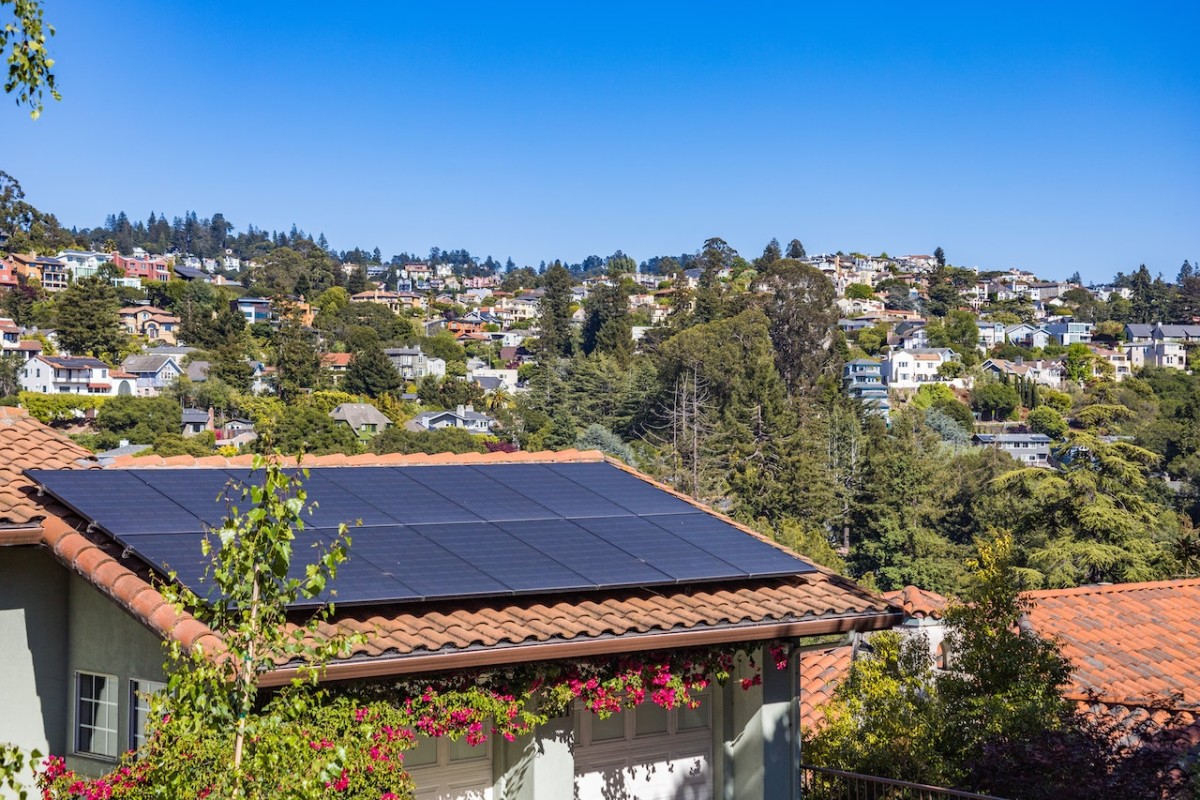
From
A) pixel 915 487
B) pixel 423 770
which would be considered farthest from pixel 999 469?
pixel 423 770

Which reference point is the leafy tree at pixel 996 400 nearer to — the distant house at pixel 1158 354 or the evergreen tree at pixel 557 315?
the distant house at pixel 1158 354

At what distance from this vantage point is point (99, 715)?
9438mm

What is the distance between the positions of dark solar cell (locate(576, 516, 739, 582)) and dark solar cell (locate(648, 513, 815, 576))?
0.40ft

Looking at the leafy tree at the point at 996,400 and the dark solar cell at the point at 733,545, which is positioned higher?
the dark solar cell at the point at 733,545

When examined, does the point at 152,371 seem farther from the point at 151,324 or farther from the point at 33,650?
the point at 33,650

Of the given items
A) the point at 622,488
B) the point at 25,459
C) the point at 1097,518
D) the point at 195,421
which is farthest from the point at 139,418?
the point at 622,488

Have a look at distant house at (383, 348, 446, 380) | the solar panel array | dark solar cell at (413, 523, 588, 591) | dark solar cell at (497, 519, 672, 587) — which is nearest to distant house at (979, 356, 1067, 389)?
distant house at (383, 348, 446, 380)

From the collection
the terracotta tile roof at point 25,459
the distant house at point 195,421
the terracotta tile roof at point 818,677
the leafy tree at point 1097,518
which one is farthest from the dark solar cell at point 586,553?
the distant house at point 195,421

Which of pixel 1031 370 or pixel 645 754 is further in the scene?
pixel 1031 370

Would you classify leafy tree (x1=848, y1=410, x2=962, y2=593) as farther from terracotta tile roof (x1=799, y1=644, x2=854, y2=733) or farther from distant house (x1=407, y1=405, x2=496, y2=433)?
terracotta tile roof (x1=799, y1=644, x2=854, y2=733)

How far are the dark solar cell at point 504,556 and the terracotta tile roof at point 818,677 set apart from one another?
5161mm

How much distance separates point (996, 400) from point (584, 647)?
133 metres

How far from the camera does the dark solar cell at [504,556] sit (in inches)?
381

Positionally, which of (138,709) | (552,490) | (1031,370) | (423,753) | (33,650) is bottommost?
(1031,370)
